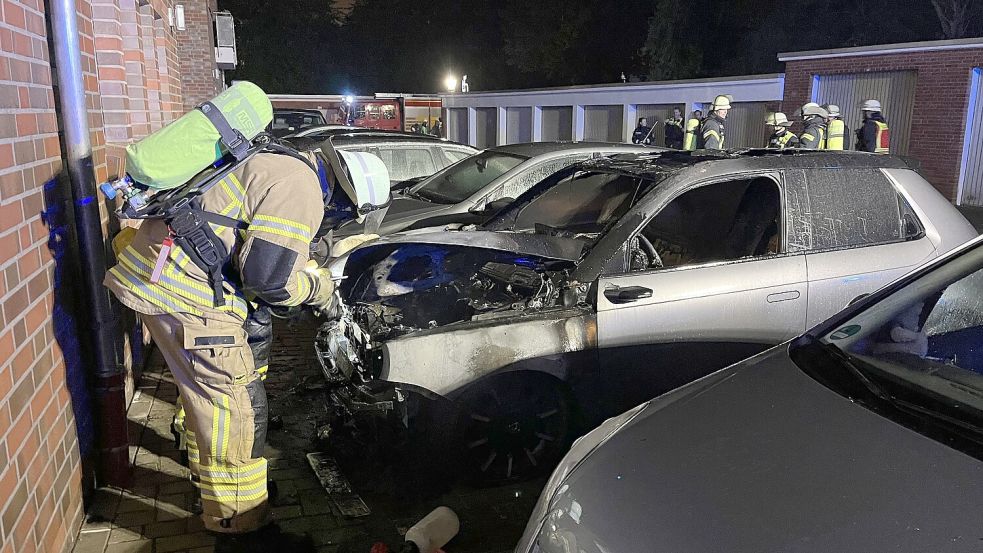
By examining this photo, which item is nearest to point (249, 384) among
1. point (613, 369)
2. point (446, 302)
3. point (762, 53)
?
point (446, 302)

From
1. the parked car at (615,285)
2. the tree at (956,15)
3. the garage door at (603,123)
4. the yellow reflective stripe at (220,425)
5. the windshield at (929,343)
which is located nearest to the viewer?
the windshield at (929,343)

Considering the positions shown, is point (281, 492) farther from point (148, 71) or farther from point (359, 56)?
point (359, 56)

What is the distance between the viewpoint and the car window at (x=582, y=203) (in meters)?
4.61

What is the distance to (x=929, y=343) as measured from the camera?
2408 millimetres

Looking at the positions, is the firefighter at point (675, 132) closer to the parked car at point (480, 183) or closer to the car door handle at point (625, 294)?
the parked car at point (480, 183)

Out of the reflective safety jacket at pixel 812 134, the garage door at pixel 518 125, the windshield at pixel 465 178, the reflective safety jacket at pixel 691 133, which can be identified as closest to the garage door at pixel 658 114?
the reflective safety jacket at pixel 691 133

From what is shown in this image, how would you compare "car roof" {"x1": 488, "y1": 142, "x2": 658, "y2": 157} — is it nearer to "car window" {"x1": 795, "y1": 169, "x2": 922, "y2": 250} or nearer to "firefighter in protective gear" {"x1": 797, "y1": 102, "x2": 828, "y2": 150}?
"car window" {"x1": 795, "y1": 169, "x2": 922, "y2": 250}

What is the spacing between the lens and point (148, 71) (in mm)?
7773

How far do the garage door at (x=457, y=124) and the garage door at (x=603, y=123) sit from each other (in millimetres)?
7956

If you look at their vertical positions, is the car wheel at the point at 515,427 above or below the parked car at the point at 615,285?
below

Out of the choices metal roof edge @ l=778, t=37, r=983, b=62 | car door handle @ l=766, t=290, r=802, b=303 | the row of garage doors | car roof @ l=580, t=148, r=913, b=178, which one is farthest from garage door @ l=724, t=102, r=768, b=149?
car door handle @ l=766, t=290, r=802, b=303

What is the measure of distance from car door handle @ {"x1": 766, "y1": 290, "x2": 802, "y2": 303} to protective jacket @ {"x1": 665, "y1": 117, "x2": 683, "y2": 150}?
43.7 feet

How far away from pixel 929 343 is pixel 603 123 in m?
21.3

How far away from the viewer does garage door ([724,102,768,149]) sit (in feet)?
58.9
